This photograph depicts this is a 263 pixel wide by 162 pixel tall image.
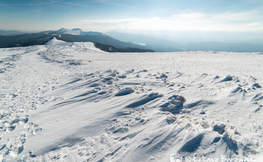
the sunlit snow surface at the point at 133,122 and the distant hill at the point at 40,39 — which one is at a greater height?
the distant hill at the point at 40,39

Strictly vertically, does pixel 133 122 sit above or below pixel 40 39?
below

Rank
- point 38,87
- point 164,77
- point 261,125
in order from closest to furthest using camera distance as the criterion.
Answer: point 261,125 < point 38,87 < point 164,77

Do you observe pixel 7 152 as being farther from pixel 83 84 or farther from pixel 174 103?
pixel 174 103

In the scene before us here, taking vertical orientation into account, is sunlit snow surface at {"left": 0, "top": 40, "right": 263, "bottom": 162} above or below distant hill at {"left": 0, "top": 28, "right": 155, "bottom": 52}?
below

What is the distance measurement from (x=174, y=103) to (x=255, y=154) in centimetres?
256

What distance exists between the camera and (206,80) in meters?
7.28

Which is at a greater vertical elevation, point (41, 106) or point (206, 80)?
point (206, 80)

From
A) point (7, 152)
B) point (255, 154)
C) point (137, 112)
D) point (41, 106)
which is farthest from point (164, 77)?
point (7, 152)

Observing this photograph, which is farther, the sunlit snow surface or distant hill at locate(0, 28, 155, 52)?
distant hill at locate(0, 28, 155, 52)

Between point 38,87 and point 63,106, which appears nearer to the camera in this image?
point 63,106

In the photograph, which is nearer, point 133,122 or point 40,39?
point 133,122

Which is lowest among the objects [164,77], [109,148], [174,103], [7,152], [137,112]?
[7,152]

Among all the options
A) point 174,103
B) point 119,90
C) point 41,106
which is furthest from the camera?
point 119,90

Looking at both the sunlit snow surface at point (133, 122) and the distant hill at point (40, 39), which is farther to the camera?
the distant hill at point (40, 39)
